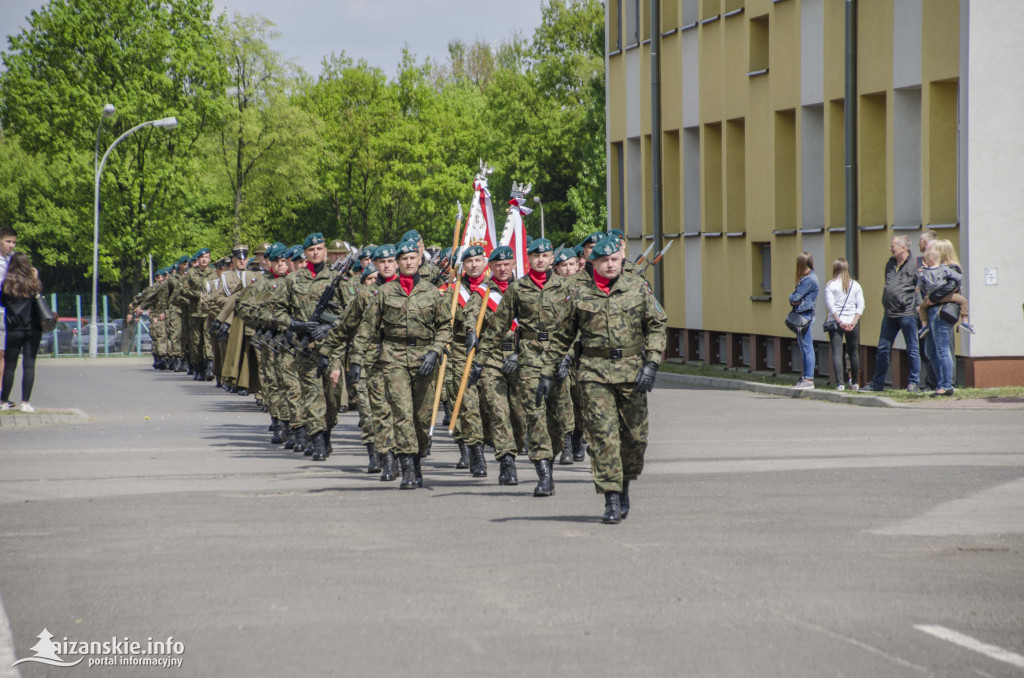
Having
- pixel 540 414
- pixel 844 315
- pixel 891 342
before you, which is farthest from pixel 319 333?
pixel 844 315

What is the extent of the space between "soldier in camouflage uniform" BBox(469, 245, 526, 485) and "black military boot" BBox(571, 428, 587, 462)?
2.71ft

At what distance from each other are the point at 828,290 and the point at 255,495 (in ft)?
37.6

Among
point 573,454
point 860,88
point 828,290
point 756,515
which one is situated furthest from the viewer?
point 860,88

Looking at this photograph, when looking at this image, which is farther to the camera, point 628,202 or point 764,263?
point 628,202

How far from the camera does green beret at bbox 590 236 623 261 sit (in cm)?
995

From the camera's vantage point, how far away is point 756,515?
983 centimetres

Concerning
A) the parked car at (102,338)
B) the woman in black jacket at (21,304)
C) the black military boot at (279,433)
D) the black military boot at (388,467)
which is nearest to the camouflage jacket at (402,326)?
the black military boot at (388,467)

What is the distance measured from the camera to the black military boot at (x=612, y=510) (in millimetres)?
9664

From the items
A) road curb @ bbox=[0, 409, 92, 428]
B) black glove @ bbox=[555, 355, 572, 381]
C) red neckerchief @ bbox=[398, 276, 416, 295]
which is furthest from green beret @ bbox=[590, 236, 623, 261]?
road curb @ bbox=[0, 409, 92, 428]

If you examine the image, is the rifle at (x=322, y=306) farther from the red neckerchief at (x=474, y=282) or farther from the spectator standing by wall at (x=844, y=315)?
the spectator standing by wall at (x=844, y=315)

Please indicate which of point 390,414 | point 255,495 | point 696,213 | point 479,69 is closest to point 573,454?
point 390,414

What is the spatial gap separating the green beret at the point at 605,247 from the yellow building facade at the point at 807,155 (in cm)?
1157

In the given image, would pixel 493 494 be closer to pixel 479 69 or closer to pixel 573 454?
pixel 573 454

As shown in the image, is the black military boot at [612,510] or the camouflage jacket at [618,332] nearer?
the black military boot at [612,510]
